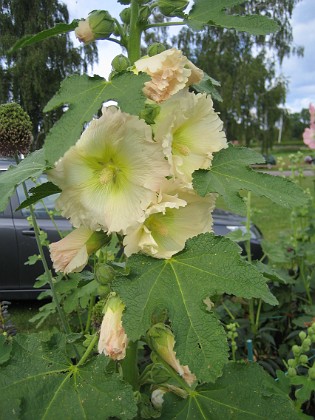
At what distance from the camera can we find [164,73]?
0.84 m

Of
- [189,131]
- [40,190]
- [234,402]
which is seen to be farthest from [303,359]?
[40,190]

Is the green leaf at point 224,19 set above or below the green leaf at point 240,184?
above

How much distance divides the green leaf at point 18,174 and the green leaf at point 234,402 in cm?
49

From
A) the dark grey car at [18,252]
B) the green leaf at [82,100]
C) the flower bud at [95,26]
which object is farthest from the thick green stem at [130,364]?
the dark grey car at [18,252]

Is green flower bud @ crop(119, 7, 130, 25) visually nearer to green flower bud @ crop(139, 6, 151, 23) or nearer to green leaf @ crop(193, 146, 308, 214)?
green flower bud @ crop(139, 6, 151, 23)

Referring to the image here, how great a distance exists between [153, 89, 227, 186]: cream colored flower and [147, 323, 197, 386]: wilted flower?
0.30 m

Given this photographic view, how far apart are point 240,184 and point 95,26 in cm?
39

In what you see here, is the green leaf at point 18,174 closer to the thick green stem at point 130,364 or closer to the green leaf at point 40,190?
the green leaf at point 40,190

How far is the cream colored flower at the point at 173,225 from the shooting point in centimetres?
88

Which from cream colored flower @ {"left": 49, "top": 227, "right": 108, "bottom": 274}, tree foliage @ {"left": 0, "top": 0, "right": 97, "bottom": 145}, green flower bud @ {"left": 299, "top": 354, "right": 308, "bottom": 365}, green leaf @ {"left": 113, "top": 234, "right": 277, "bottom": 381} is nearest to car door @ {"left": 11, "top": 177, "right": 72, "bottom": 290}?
green flower bud @ {"left": 299, "top": 354, "right": 308, "bottom": 365}

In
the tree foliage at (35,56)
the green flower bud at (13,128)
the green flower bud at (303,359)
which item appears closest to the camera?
the green flower bud at (13,128)

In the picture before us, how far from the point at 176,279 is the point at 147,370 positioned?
357 mm

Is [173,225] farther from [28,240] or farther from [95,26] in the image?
[28,240]

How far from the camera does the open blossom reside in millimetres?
838
